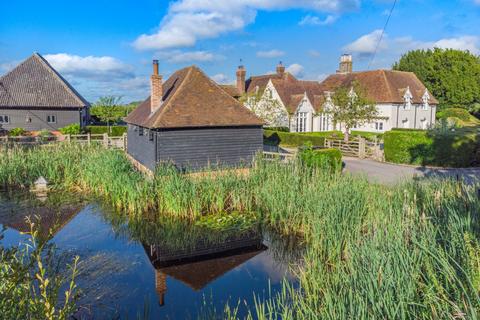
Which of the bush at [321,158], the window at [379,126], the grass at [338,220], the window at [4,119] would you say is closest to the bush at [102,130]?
the window at [4,119]

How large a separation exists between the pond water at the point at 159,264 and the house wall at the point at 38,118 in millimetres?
23981

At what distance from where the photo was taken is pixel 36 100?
34938 mm

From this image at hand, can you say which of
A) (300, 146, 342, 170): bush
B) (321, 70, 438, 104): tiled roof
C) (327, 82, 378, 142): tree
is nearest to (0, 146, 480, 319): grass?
(300, 146, 342, 170): bush

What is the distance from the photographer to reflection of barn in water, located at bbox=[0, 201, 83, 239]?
40.4 feet

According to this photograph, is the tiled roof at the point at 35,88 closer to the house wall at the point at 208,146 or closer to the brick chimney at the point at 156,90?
the brick chimney at the point at 156,90

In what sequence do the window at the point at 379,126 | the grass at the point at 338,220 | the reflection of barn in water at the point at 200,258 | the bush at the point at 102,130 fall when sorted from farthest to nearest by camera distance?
the window at the point at 379,126 → the bush at the point at 102,130 → the reflection of barn in water at the point at 200,258 → the grass at the point at 338,220

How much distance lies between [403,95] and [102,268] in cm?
3709

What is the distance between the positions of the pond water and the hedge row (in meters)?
13.7

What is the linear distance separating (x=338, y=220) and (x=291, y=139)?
22.6 metres

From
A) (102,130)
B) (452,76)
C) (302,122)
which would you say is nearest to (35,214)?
(102,130)

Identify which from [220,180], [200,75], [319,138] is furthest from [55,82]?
[220,180]

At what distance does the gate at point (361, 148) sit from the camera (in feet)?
76.9

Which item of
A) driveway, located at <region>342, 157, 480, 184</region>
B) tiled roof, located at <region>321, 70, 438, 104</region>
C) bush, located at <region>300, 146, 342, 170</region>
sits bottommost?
driveway, located at <region>342, 157, 480, 184</region>

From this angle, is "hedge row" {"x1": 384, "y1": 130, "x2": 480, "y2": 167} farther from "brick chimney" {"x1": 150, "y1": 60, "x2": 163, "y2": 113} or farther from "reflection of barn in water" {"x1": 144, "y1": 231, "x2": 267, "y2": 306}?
"reflection of barn in water" {"x1": 144, "y1": 231, "x2": 267, "y2": 306}
